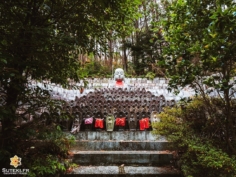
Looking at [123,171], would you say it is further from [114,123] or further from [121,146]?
[114,123]

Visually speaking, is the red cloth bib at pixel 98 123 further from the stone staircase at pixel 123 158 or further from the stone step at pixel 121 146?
the stone step at pixel 121 146

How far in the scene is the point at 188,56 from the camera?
293cm

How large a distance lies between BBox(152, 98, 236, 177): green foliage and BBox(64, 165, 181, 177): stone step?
0.29 m

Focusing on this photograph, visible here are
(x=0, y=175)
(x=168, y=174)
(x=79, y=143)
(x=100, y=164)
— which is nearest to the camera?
(x=0, y=175)

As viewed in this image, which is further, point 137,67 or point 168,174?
point 137,67

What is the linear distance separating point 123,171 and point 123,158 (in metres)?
0.47

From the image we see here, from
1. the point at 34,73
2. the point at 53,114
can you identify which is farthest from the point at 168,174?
the point at 34,73

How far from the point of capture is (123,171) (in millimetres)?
3369

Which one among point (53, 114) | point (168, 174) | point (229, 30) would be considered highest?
point (229, 30)

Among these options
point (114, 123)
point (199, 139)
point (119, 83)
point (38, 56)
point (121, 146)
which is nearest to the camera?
point (38, 56)

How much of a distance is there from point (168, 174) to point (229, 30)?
2.35 metres

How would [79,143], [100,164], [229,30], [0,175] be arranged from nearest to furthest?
[0,175]
[229,30]
[100,164]
[79,143]

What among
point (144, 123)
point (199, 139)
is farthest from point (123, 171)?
point (144, 123)

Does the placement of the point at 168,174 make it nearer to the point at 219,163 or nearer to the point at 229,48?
the point at 219,163
